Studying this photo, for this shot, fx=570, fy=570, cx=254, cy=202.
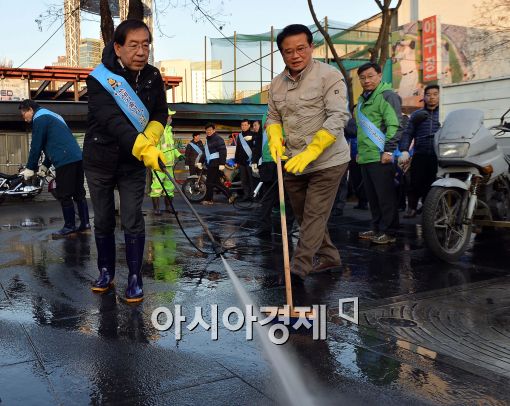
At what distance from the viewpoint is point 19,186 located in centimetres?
1457

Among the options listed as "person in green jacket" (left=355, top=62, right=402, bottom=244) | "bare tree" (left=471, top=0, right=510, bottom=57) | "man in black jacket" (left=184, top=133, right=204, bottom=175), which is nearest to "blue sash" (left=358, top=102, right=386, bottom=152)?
"person in green jacket" (left=355, top=62, right=402, bottom=244)

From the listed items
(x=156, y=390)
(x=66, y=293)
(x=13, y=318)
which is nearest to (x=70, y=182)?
(x=66, y=293)

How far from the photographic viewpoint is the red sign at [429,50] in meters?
23.5

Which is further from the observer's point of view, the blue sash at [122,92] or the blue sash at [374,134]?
the blue sash at [374,134]

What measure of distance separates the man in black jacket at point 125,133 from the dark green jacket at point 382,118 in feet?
9.29

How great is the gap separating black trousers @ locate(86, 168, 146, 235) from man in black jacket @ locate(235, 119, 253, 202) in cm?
809

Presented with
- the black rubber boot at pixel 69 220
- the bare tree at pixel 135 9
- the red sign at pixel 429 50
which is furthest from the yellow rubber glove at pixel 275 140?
the red sign at pixel 429 50

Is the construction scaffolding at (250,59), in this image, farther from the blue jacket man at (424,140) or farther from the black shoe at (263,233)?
the black shoe at (263,233)

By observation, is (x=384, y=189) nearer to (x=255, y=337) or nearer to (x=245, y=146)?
(x=255, y=337)

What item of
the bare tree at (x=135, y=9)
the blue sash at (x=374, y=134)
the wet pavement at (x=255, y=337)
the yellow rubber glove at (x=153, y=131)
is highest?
the bare tree at (x=135, y=9)

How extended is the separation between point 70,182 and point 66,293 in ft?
11.7

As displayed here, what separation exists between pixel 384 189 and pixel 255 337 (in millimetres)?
3633

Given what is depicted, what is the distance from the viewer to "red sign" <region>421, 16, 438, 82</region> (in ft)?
77.2

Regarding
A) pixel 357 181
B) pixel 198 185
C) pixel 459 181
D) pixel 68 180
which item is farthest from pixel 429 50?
pixel 459 181
